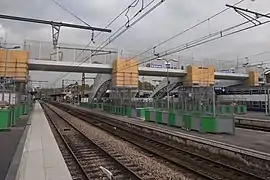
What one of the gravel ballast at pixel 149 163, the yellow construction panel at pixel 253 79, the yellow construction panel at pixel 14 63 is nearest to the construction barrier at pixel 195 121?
the gravel ballast at pixel 149 163

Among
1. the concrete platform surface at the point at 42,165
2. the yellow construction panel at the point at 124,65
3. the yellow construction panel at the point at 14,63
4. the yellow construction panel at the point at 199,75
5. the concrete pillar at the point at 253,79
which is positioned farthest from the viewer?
the concrete pillar at the point at 253,79

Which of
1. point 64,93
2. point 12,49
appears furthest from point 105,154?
point 64,93

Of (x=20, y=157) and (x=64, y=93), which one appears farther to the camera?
(x=64, y=93)

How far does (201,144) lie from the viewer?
1231 centimetres

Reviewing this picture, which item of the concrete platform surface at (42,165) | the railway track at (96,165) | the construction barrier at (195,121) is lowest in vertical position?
the railway track at (96,165)

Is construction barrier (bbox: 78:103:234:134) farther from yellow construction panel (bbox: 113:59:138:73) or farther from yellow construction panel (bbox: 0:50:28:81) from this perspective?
yellow construction panel (bbox: 0:50:28:81)

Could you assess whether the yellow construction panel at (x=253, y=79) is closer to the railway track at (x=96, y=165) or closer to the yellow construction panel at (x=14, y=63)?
the yellow construction panel at (x=14, y=63)

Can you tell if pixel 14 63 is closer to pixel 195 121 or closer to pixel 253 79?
pixel 195 121

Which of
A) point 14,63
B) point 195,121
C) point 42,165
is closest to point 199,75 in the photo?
point 195,121

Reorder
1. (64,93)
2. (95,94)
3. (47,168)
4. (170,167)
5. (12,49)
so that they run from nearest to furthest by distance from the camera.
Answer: (47,168), (170,167), (12,49), (95,94), (64,93)

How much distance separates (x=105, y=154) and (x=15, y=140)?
5073 millimetres

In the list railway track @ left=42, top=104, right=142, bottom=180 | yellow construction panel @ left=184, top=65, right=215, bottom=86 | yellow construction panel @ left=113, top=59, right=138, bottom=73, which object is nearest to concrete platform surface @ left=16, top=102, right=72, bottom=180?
railway track @ left=42, top=104, right=142, bottom=180

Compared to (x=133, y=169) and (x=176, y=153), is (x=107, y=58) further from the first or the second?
(x=133, y=169)

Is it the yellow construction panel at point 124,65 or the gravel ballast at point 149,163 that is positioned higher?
the yellow construction panel at point 124,65
